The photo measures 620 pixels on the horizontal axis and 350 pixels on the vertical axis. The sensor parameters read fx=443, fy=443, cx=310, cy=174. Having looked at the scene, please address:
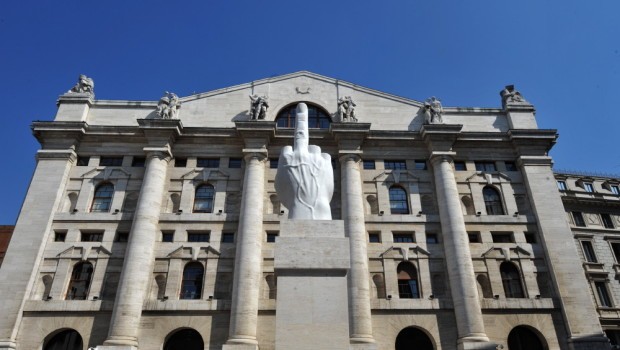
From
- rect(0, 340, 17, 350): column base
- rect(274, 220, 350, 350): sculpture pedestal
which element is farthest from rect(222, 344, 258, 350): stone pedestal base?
rect(274, 220, 350, 350): sculpture pedestal

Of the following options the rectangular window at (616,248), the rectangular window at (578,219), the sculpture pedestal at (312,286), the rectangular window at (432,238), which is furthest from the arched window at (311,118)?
the rectangular window at (616,248)

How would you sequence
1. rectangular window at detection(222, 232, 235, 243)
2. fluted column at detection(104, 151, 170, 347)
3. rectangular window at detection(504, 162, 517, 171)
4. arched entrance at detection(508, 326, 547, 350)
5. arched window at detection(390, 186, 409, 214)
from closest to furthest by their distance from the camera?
fluted column at detection(104, 151, 170, 347) < arched entrance at detection(508, 326, 547, 350) < rectangular window at detection(222, 232, 235, 243) < arched window at detection(390, 186, 409, 214) < rectangular window at detection(504, 162, 517, 171)

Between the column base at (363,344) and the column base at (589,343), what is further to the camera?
the column base at (589,343)

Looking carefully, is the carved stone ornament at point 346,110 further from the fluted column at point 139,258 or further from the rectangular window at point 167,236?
the rectangular window at point 167,236

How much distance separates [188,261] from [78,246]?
7.66 metres

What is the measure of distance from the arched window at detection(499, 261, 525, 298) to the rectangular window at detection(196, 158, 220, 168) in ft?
73.8

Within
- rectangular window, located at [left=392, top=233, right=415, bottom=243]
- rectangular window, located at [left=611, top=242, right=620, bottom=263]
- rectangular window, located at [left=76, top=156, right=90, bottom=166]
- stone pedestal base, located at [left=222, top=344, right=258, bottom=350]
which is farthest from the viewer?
rectangular window, located at [left=611, top=242, right=620, bottom=263]

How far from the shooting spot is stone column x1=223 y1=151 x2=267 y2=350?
89.1ft

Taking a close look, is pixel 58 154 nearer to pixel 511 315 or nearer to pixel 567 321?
pixel 511 315

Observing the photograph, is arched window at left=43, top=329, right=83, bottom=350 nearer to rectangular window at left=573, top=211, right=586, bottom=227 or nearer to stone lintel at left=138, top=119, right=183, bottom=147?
stone lintel at left=138, top=119, right=183, bottom=147

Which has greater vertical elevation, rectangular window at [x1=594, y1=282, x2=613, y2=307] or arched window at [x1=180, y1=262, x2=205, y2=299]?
Result: rectangular window at [x1=594, y1=282, x2=613, y2=307]

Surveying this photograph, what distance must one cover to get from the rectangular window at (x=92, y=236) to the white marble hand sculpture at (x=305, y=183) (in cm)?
2160

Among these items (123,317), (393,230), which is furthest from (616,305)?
(123,317)

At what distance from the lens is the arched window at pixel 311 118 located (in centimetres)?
3725
